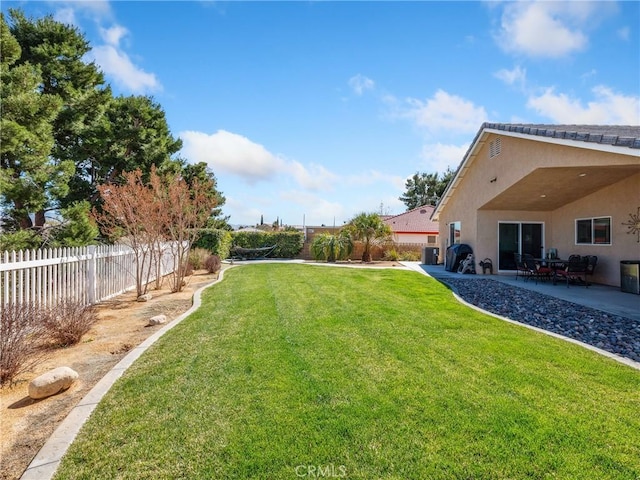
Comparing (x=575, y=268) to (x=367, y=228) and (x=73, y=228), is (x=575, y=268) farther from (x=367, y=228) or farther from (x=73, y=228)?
(x=73, y=228)

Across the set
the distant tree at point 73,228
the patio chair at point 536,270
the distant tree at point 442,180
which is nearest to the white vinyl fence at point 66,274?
the distant tree at point 73,228

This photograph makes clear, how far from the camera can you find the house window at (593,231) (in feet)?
38.4

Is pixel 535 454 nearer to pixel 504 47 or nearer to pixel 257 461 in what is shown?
pixel 257 461

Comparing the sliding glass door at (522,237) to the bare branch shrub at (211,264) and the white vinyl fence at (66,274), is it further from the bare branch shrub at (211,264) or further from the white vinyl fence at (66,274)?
the white vinyl fence at (66,274)

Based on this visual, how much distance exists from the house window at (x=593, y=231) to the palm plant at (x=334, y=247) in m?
11.2

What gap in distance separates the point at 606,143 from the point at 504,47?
525 centimetres

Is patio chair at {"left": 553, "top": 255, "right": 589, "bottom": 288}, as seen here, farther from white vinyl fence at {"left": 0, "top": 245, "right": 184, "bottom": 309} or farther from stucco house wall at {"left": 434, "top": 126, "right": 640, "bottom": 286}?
white vinyl fence at {"left": 0, "top": 245, "right": 184, "bottom": 309}

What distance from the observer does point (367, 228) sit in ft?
67.6

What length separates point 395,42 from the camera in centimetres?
1053

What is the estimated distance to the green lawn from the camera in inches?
95.4

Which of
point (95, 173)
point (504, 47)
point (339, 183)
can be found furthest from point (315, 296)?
point (339, 183)

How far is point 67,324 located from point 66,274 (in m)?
2.24

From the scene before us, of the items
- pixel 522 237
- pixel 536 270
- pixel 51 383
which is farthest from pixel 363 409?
pixel 522 237

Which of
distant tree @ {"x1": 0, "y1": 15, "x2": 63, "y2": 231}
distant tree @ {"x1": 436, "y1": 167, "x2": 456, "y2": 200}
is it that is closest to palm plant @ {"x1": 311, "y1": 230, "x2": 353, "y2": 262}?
distant tree @ {"x1": 0, "y1": 15, "x2": 63, "y2": 231}
